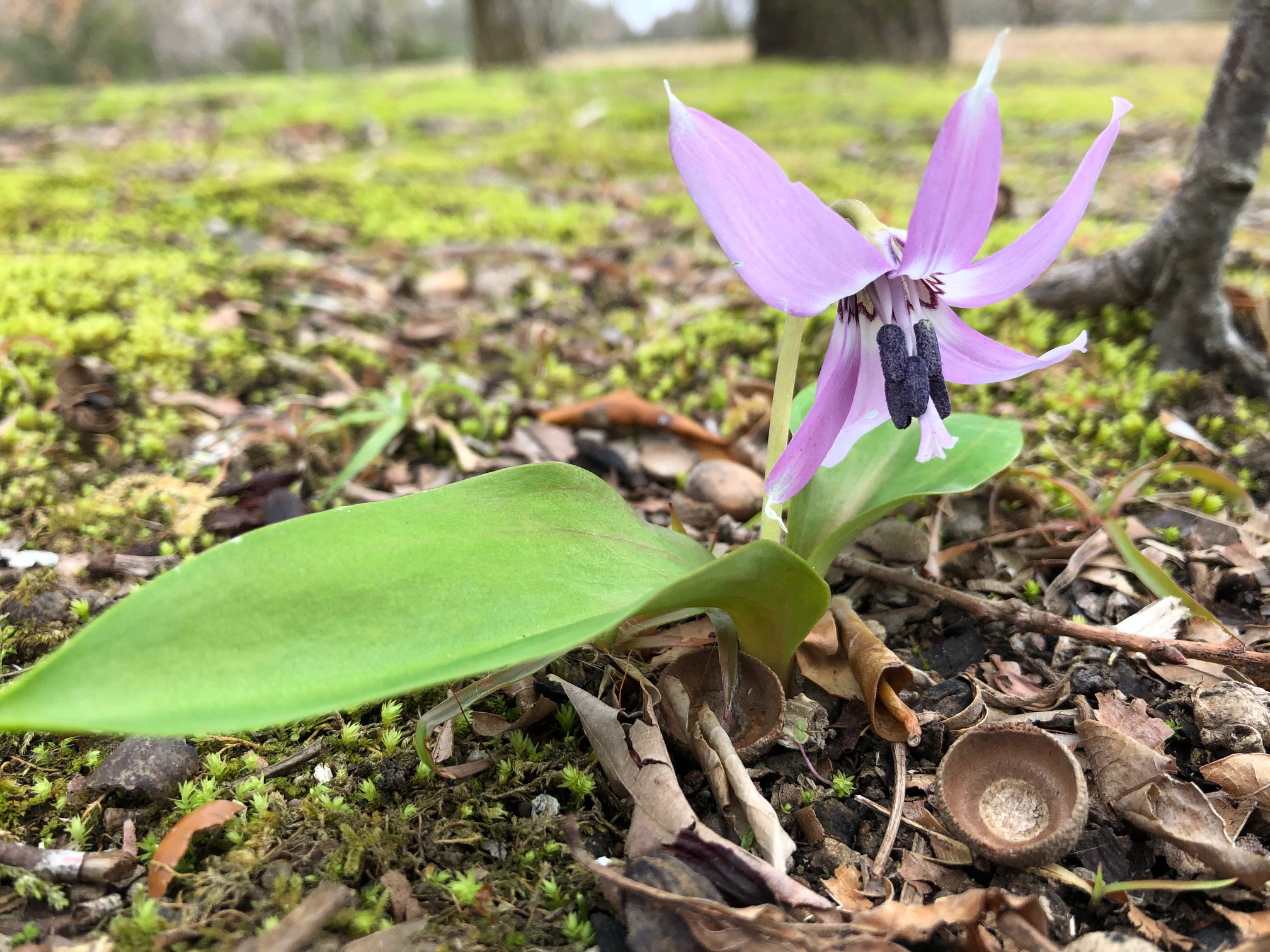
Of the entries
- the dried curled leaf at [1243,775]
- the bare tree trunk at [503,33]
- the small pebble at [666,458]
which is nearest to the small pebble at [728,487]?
the small pebble at [666,458]

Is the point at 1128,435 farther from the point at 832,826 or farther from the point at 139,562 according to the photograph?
the point at 139,562

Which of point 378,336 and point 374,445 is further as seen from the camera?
point 378,336

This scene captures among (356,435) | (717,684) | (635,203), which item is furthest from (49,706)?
(635,203)

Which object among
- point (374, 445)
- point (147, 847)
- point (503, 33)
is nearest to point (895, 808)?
point (147, 847)

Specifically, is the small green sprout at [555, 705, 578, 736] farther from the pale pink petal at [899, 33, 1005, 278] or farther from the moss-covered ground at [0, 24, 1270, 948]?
the pale pink petal at [899, 33, 1005, 278]

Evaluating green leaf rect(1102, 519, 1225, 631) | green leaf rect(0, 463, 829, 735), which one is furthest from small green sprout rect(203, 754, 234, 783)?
green leaf rect(1102, 519, 1225, 631)

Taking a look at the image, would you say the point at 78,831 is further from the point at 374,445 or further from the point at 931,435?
the point at 931,435
